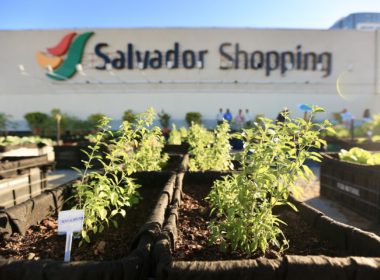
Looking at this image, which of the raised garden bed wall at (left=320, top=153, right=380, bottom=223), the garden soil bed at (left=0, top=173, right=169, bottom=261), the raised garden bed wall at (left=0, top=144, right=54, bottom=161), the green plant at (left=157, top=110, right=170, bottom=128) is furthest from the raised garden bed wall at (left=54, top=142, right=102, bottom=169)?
the green plant at (left=157, top=110, right=170, bottom=128)

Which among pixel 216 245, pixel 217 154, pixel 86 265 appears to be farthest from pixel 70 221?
pixel 217 154

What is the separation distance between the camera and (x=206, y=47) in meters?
21.4

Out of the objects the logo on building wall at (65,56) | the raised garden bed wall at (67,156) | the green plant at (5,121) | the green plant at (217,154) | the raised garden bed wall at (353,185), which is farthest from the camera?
the logo on building wall at (65,56)

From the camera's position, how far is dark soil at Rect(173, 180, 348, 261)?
1.89 metres

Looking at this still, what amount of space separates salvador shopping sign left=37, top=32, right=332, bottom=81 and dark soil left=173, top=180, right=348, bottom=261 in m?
19.2

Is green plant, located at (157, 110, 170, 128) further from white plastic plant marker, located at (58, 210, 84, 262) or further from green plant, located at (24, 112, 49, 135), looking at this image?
white plastic plant marker, located at (58, 210, 84, 262)

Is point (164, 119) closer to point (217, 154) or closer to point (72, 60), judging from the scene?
point (72, 60)

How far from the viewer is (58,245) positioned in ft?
7.05

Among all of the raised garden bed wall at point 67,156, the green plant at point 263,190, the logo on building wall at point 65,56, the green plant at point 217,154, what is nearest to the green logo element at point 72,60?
the logo on building wall at point 65,56

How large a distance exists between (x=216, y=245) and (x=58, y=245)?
3.31ft

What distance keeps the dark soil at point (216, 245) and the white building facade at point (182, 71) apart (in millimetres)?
19081

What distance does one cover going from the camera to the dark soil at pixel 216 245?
6.21ft

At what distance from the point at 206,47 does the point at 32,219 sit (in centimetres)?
2018

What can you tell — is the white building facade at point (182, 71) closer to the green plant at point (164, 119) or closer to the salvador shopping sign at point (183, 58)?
the salvador shopping sign at point (183, 58)
